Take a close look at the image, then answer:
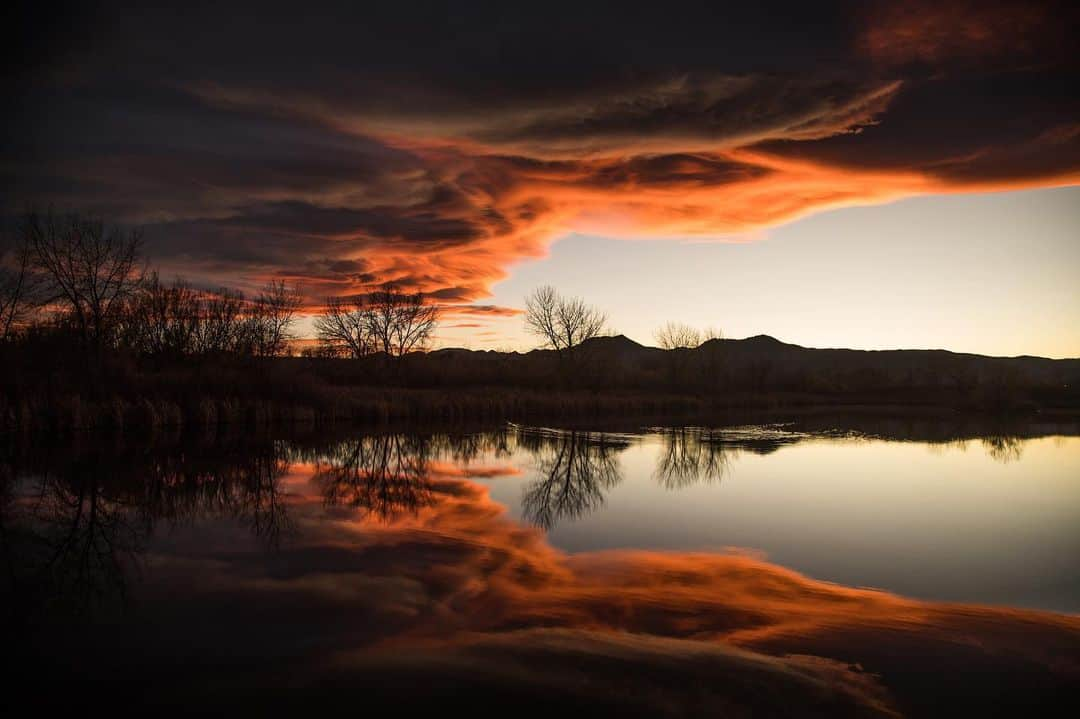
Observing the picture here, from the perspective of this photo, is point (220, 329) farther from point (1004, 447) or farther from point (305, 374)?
point (1004, 447)

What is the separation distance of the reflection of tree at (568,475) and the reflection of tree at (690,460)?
1.34 m

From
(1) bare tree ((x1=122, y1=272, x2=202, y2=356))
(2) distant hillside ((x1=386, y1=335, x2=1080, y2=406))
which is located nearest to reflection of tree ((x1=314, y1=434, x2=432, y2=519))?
(1) bare tree ((x1=122, y1=272, x2=202, y2=356))

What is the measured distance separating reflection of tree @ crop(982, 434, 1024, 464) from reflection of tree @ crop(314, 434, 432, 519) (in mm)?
18483

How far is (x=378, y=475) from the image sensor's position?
1592 cm

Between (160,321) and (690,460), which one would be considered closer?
(690,460)

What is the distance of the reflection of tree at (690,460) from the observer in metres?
16.1

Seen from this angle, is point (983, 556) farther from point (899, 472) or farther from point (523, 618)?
point (899, 472)

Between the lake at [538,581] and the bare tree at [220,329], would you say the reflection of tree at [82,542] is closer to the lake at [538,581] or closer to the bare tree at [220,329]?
the lake at [538,581]

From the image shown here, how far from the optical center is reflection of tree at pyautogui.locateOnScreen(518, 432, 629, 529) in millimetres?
12156

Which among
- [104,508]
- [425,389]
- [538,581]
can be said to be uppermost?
[425,389]

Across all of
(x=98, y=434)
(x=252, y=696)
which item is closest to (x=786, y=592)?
(x=252, y=696)

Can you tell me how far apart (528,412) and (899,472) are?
26231mm

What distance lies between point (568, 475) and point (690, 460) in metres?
5.12

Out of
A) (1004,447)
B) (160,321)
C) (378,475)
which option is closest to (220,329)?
(160,321)
